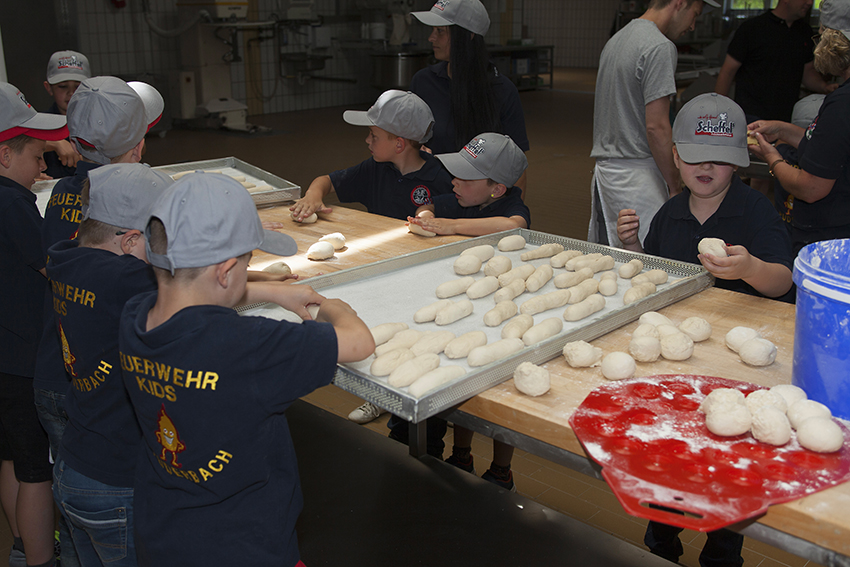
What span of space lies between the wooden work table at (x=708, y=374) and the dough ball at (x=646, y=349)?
15 mm

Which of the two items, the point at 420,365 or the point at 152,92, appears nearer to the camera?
the point at 420,365

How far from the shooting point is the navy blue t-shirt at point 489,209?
2428mm

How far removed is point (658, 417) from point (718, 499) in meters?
0.22

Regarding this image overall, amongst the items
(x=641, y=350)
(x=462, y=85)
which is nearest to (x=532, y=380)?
(x=641, y=350)

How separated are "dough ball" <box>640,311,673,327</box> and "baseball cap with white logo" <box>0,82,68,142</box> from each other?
174 cm

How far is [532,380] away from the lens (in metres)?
1.25

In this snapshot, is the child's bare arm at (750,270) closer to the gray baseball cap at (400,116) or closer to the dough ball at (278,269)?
the dough ball at (278,269)

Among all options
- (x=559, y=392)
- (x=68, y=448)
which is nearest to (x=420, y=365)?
(x=559, y=392)

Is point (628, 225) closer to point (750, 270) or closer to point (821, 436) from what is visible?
point (750, 270)

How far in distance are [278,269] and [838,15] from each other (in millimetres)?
2016

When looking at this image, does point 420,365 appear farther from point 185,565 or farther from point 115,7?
point 115,7

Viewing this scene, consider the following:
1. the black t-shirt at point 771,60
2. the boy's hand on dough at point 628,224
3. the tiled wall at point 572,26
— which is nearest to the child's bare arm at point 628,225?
the boy's hand on dough at point 628,224

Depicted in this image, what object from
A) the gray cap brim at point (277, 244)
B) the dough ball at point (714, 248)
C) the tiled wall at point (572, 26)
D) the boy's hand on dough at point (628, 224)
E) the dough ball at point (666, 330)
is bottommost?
the dough ball at point (666, 330)

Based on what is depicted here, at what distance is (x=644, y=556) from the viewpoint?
1.64 meters
